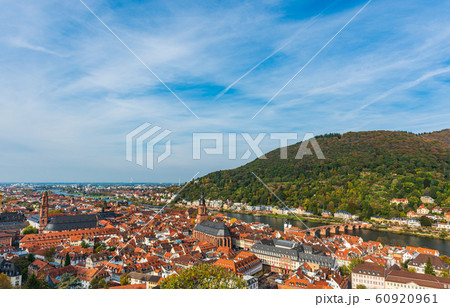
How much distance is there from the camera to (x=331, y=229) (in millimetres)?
27375

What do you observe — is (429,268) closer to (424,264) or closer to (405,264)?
(424,264)

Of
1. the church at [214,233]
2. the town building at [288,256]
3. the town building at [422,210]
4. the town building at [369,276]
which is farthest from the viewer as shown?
the town building at [422,210]

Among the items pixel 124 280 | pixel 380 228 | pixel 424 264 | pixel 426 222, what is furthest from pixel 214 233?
pixel 426 222

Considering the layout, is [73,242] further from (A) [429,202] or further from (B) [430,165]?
(B) [430,165]

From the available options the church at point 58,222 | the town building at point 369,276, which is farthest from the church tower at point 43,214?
the town building at point 369,276

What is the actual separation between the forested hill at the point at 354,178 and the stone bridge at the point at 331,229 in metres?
3.69

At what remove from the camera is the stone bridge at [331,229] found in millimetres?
25922

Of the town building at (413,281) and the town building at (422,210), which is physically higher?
the town building at (422,210)

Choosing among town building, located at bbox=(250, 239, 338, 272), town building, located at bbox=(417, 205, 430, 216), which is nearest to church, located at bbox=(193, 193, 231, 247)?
town building, located at bbox=(250, 239, 338, 272)

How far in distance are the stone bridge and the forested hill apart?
3.69 metres

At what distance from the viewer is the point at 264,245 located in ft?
50.0

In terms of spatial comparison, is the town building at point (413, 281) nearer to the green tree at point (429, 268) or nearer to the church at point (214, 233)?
the green tree at point (429, 268)

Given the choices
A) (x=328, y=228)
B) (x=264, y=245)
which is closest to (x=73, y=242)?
(x=264, y=245)

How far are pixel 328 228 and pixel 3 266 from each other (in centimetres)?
2482
